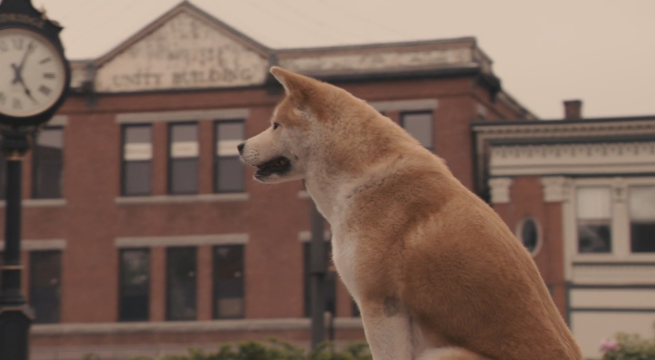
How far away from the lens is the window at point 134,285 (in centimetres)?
2996

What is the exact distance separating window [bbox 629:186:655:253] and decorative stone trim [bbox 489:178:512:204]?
137 inches

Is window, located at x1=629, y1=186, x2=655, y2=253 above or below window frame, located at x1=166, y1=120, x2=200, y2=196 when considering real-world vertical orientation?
below

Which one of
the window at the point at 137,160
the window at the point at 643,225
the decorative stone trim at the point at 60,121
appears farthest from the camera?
the decorative stone trim at the point at 60,121

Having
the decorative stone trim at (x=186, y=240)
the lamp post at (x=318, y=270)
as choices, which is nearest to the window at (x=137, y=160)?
the decorative stone trim at (x=186, y=240)

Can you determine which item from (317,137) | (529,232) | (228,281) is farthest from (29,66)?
(529,232)

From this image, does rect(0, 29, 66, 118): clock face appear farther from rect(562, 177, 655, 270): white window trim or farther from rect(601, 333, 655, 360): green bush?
rect(562, 177, 655, 270): white window trim

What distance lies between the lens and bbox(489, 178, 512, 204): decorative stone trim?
28211 mm

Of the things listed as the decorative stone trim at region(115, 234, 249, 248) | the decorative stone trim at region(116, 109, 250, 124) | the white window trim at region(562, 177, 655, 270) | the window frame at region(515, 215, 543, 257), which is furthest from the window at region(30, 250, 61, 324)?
the white window trim at region(562, 177, 655, 270)

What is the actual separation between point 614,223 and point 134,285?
1451 cm

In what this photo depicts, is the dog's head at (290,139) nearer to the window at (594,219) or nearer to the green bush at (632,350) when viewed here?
the green bush at (632,350)

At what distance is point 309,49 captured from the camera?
3003cm

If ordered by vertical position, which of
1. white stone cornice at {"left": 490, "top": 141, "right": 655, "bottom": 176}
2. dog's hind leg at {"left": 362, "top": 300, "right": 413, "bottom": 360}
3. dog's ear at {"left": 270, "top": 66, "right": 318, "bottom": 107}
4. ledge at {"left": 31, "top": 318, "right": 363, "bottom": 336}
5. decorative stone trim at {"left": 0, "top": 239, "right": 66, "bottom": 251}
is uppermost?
white stone cornice at {"left": 490, "top": 141, "right": 655, "bottom": 176}

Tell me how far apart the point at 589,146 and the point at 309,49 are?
892 centimetres

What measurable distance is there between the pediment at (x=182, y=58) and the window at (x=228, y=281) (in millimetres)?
5219
